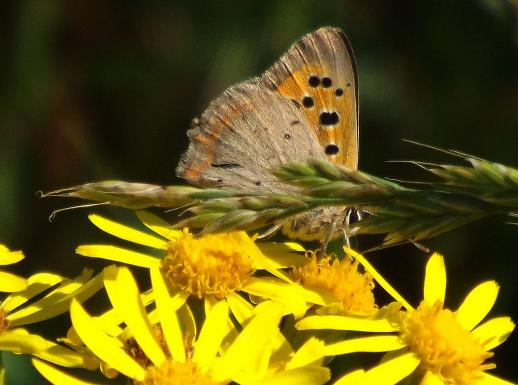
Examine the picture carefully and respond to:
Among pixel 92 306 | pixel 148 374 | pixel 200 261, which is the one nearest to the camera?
pixel 148 374

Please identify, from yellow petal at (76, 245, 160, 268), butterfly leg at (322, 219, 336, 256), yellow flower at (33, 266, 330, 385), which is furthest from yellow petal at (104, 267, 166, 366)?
butterfly leg at (322, 219, 336, 256)

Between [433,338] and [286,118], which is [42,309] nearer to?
[433,338]

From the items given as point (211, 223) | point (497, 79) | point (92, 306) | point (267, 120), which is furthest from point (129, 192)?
point (497, 79)

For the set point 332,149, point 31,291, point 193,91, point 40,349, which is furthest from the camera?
point 193,91

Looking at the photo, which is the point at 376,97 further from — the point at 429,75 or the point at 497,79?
the point at 497,79

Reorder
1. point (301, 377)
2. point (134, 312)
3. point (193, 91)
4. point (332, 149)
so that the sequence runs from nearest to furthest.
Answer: point (301, 377) < point (134, 312) < point (332, 149) < point (193, 91)

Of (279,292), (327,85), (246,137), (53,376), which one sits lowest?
(53,376)

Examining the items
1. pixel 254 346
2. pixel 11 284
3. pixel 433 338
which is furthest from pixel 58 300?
pixel 433 338
